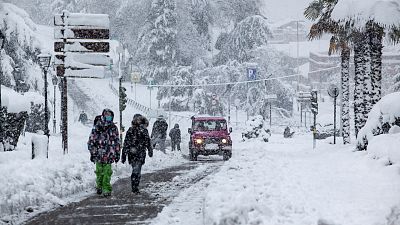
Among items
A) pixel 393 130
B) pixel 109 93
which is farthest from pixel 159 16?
pixel 393 130

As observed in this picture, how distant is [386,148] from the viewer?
14.8 metres

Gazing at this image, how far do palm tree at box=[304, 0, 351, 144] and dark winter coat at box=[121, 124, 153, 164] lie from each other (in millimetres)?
10726

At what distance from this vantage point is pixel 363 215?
743cm

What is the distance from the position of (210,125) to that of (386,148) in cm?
1197

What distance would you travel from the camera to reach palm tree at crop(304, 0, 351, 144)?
902 inches

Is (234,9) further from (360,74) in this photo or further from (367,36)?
(367,36)

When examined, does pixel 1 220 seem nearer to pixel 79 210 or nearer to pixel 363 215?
pixel 79 210

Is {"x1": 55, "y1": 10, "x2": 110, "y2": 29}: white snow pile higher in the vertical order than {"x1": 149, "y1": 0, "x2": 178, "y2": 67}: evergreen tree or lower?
lower

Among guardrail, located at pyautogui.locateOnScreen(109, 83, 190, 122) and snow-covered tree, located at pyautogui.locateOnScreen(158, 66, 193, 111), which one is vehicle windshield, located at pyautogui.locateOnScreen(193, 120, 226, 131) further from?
snow-covered tree, located at pyautogui.locateOnScreen(158, 66, 193, 111)

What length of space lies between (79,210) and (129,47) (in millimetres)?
61168

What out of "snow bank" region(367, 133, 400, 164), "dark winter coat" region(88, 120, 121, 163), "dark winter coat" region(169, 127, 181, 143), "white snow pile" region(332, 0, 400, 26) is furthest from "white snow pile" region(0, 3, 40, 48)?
"snow bank" region(367, 133, 400, 164)

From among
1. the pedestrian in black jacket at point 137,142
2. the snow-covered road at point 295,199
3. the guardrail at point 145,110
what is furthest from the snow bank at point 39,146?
the guardrail at point 145,110

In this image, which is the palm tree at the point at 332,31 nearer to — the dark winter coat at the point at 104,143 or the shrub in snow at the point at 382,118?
the shrub in snow at the point at 382,118

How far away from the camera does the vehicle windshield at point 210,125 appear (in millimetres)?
25859
